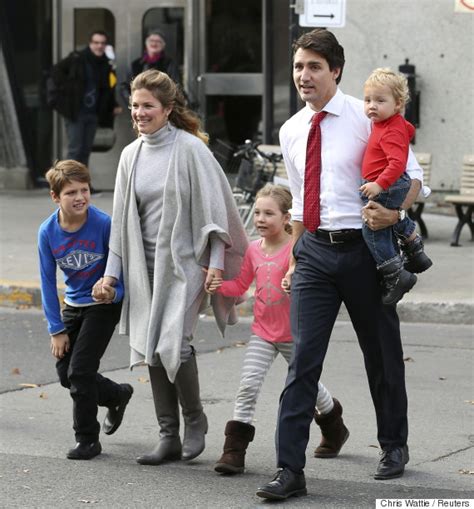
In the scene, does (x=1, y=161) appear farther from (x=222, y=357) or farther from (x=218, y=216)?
(x=218, y=216)

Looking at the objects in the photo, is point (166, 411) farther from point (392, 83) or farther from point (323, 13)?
point (323, 13)

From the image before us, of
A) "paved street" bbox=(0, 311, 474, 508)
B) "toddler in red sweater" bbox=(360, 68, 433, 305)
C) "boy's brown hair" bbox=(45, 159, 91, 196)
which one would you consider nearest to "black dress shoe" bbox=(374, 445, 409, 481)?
"paved street" bbox=(0, 311, 474, 508)

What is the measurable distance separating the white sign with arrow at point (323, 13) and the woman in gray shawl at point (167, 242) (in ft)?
17.6

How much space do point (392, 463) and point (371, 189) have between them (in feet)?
4.19

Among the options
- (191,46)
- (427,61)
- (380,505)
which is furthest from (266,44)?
(380,505)

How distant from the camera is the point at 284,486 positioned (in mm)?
5777

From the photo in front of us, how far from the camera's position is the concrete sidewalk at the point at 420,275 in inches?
422

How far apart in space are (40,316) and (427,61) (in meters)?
6.41

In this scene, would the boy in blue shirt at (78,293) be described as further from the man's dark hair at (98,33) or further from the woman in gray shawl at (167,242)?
the man's dark hair at (98,33)

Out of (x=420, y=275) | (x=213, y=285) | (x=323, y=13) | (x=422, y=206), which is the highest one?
(x=323, y=13)

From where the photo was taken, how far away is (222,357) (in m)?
9.39

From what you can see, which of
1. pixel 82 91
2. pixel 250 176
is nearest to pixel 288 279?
pixel 250 176

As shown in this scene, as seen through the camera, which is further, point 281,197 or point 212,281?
point 281,197
